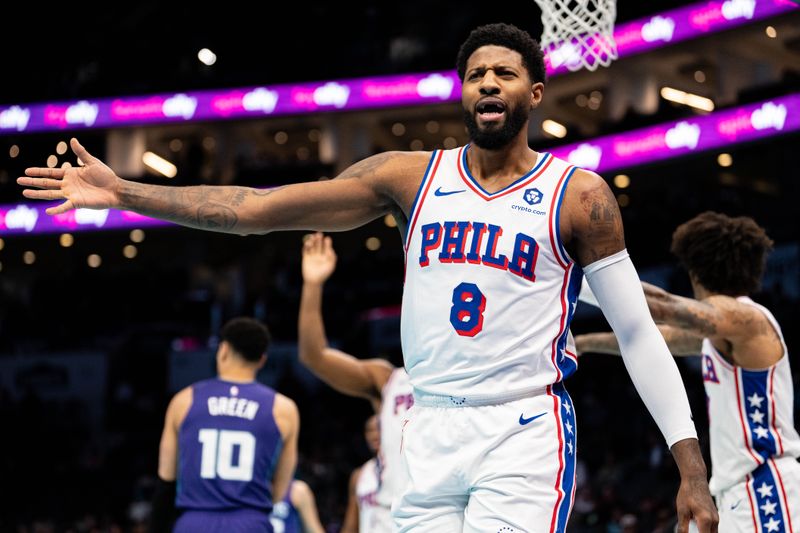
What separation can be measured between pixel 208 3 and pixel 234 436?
25.2m

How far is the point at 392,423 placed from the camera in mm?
6152

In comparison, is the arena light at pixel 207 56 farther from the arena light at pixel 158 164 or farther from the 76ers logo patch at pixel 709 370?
the 76ers logo patch at pixel 709 370

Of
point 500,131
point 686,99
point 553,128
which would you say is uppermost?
point 553,128

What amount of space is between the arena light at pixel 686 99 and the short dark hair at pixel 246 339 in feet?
62.8

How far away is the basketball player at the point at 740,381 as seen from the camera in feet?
14.4

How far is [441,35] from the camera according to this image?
95.3ft

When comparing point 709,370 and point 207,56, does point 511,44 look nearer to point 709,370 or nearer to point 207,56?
point 709,370

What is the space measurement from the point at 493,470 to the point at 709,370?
1.99 m

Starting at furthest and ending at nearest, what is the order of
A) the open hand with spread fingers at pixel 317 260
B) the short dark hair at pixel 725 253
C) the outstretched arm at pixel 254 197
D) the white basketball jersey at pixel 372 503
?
the white basketball jersey at pixel 372 503
the open hand with spread fingers at pixel 317 260
the short dark hair at pixel 725 253
the outstretched arm at pixel 254 197

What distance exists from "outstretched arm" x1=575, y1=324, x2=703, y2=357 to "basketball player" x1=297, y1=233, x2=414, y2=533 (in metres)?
1.03

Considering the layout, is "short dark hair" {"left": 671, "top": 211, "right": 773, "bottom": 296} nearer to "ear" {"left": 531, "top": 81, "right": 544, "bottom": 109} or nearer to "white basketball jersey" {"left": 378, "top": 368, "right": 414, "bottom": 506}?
"ear" {"left": 531, "top": 81, "right": 544, "bottom": 109}

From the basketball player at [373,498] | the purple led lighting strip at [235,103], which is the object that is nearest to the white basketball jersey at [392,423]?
the basketball player at [373,498]

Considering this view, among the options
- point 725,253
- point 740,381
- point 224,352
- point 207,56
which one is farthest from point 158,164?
point 740,381

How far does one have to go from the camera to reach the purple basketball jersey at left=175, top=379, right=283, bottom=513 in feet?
18.5
